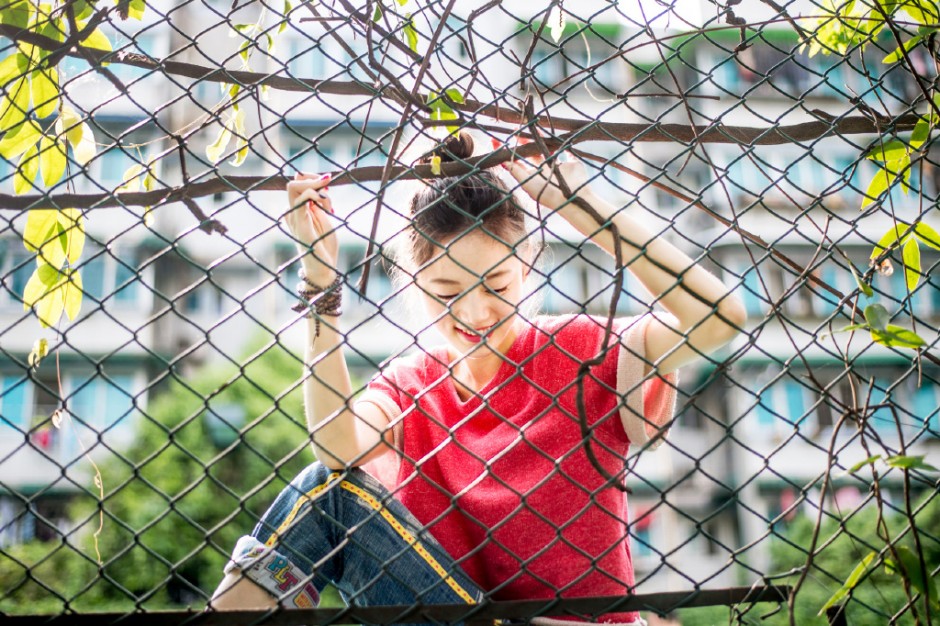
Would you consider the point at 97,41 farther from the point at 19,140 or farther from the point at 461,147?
the point at 461,147

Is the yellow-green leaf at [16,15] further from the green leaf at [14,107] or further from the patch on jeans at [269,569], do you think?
the patch on jeans at [269,569]

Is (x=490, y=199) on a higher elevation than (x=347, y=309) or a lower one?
lower

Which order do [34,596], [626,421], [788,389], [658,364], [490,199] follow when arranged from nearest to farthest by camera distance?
[658,364]
[626,421]
[490,199]
[34,596]
[788,389]

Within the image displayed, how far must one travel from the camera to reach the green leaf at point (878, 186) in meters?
1.28

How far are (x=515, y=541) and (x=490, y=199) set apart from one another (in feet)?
1.92

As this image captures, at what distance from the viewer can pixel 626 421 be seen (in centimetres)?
126

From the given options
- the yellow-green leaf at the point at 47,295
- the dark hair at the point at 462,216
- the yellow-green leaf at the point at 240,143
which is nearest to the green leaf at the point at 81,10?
the yellow-green leaf at the point at 240,143

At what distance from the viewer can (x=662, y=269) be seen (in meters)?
1.07

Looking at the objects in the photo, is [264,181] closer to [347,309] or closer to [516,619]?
[516,619]

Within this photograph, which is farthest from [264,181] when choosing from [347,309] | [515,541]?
[347,309]

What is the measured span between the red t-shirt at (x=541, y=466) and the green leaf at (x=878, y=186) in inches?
17.1

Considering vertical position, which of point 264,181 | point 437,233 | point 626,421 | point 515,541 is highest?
point 437,233

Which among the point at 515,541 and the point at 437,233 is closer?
the point at 515,541

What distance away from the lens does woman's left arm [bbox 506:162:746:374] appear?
42.9 inches
